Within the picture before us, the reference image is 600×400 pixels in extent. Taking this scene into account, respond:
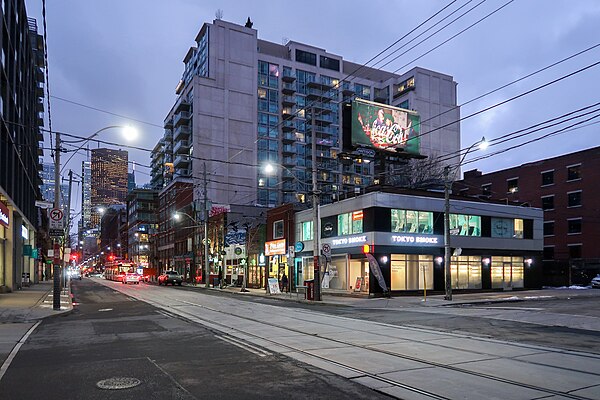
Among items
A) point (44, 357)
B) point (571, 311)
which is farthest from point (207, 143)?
point (44, 357)

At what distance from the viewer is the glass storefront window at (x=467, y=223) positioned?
3816 centimetres

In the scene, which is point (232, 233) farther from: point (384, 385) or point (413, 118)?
point (384, 385)

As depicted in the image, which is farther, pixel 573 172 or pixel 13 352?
pixel 573 172

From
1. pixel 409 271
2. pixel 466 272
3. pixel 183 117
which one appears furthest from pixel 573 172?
pixel 183 117

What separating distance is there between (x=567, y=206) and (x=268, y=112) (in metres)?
59.6

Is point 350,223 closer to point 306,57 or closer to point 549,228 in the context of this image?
point 549,228

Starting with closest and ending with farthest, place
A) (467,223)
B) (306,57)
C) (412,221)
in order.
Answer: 1. (412,221)
2. (467,223)
3. (306,57)

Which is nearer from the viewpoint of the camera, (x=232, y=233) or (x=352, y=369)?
(x=352, y=369)

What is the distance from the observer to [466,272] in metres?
38.4

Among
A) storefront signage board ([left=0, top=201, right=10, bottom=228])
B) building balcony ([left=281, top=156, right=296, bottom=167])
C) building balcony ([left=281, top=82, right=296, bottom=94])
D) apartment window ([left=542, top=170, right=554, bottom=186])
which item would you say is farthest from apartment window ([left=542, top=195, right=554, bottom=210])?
building balcony ([left=281, top=82, right=296, bottom=94])

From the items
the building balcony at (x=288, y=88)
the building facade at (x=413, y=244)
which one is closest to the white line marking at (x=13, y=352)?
the building facade at (x=413, y=244)

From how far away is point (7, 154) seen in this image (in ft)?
103

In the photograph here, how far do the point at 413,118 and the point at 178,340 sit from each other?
3481cm

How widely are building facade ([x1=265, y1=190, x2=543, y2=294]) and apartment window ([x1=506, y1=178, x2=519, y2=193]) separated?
21.6 m
